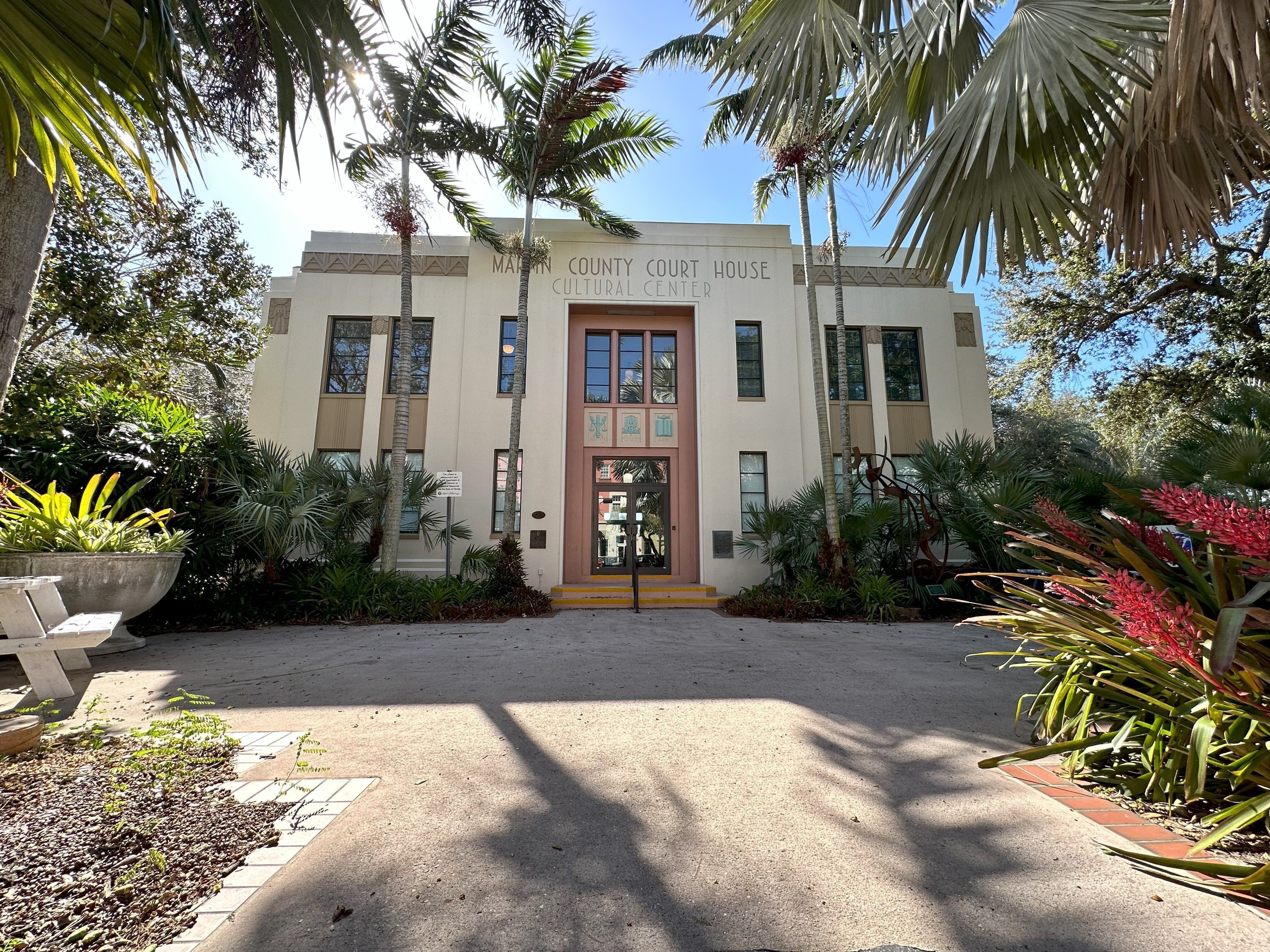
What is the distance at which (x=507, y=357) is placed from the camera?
13.0 metres

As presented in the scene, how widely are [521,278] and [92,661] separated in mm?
8641

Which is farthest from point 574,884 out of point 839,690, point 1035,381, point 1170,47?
point 1035,381

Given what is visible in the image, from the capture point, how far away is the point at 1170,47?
269cm

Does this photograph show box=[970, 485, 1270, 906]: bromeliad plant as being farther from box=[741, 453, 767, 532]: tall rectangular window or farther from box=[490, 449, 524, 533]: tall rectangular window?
box=[490, 449, 524, 533]: tall rectangular window

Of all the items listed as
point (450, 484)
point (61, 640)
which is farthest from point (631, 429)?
point (61, 640)

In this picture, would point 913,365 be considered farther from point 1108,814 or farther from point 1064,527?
point 1108,814

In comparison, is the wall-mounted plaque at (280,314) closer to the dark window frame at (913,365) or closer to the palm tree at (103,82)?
the palm tree at (103,82)

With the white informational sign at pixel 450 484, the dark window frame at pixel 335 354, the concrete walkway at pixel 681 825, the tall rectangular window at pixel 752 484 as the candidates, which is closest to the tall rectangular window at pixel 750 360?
the tall rectangular window at pixel 752 484

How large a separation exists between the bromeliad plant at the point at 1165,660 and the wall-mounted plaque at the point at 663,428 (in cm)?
1023

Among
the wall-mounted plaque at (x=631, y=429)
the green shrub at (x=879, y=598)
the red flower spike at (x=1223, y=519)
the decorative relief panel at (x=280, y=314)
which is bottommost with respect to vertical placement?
the green shrub at (x=879, y=598)

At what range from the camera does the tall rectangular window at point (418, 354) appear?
→ 42.2ft

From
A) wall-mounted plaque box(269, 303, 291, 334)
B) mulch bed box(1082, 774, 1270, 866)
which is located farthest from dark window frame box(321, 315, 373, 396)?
mulch bed box(1082, 774, 1270, 866)

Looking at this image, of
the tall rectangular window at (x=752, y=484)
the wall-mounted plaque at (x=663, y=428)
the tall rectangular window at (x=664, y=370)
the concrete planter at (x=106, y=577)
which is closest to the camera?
the concrete planter at (x=106, y=577)

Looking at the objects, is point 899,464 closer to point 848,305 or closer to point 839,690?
point 848,305
